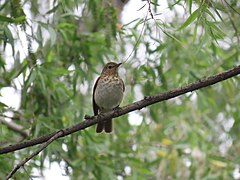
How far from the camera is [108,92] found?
470 centimetres

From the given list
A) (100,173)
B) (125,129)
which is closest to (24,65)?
(100,173)

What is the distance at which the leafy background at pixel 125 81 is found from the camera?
13.8 ft

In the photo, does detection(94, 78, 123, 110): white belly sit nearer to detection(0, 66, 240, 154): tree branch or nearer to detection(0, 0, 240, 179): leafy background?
detection(0, 0, 240, 179): leafy background

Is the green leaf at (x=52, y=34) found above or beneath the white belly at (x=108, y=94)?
above

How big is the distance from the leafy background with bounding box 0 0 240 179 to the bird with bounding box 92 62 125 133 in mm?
136

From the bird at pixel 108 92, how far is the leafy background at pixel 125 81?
0.44 ft

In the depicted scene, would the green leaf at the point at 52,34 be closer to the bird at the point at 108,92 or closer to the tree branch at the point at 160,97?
the bird at the point at 108,92

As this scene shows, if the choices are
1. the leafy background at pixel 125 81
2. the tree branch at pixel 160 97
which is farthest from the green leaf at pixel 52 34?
the tree branch at pixel 160 97

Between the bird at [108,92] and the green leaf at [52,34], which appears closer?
the green leaf at [52,34]

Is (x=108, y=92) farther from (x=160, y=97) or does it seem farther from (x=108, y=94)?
(x=160, y=97)

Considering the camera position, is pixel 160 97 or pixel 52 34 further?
pixel 52 34

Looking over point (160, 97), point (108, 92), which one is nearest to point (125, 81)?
point (108, 92)

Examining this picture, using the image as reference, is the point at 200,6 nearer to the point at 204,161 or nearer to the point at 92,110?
the point at 92,110

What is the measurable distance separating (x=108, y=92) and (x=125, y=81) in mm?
675
